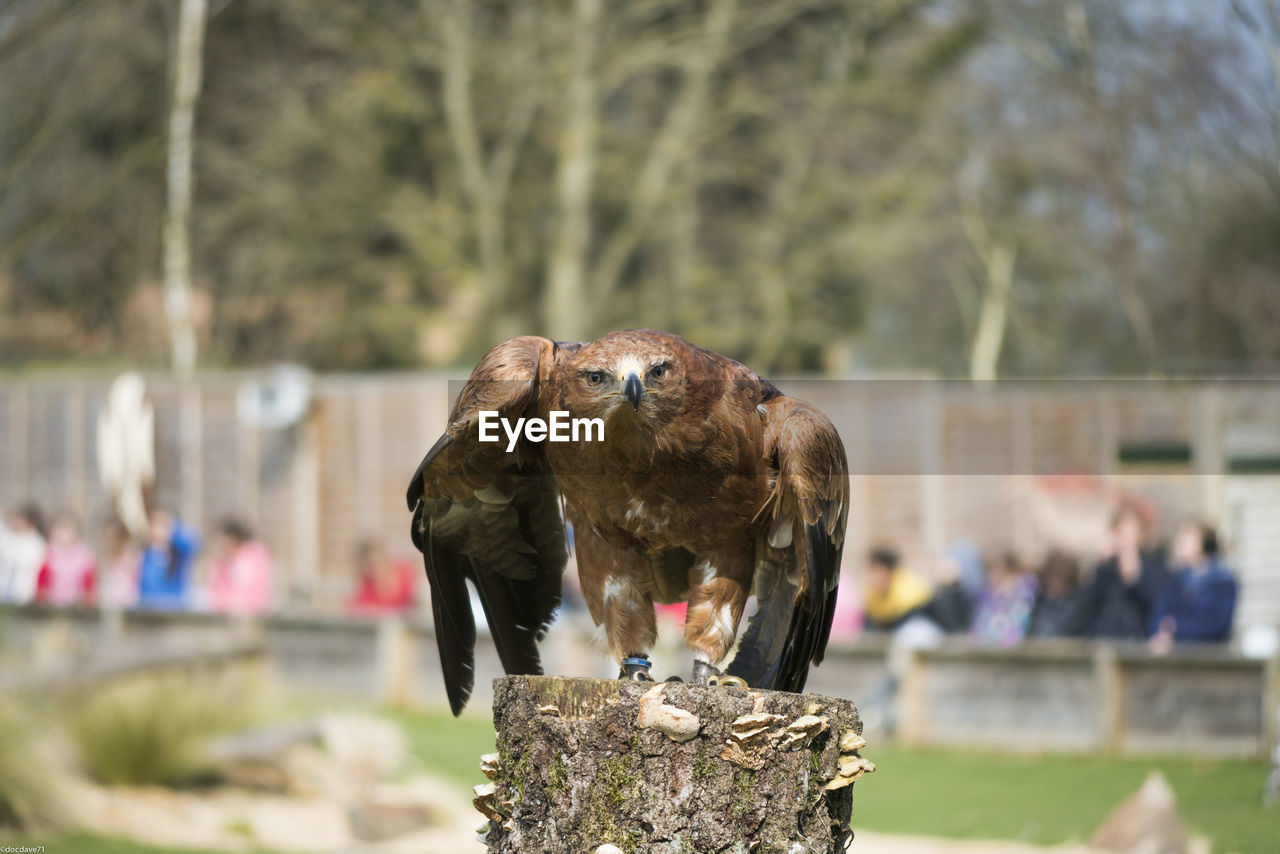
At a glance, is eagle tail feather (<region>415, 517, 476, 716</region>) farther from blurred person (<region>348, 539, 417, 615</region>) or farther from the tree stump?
blurred person (<region>348, 539, 417, 615</region>)

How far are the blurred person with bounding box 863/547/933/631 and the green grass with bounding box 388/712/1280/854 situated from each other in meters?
1.21

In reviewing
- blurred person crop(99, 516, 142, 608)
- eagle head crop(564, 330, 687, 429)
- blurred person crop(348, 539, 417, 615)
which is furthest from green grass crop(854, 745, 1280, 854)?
blurred person crop(99, 516, 142, 608)

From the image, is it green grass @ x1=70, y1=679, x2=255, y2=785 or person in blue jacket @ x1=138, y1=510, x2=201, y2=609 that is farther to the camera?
person in blue jacket @ x1=138, y1=510, x2=201, y2=609

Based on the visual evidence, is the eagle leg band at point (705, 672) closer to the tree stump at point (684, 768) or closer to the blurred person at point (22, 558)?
the tree stump at point (684, 768)

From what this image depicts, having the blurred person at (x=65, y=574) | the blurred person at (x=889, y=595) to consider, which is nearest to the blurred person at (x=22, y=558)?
A: the blurred person at (x=65, y=574)

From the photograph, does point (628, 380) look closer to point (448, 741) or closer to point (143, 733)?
point (143, 733)

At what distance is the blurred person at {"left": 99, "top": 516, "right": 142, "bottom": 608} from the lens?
1347 cm

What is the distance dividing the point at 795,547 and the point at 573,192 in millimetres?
16274

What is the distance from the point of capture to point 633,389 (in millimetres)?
3277

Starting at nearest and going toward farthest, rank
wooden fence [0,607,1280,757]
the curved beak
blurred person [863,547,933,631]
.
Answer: the curved beak, wooden fence [0,607,1280,757], blurred person [863,547,933,631]

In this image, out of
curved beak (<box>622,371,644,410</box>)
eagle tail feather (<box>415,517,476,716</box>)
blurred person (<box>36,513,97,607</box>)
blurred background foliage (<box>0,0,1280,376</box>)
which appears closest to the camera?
curved beak (<box>622,371,644,410</box>)

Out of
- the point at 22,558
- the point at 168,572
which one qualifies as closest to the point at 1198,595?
the point at 168,572

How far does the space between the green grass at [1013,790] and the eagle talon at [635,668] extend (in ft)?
10.3

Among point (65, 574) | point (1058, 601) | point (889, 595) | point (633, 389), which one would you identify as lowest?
point (633, 389)
